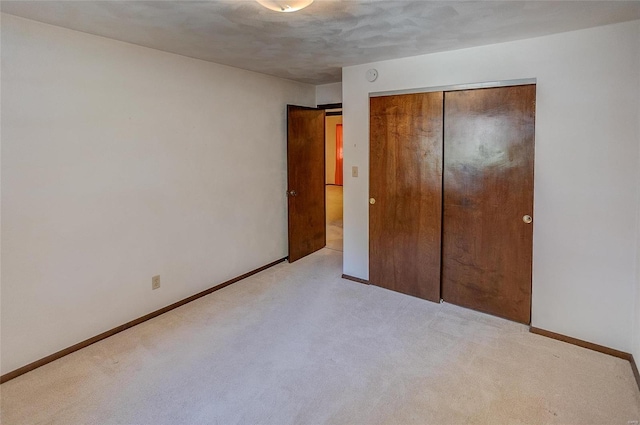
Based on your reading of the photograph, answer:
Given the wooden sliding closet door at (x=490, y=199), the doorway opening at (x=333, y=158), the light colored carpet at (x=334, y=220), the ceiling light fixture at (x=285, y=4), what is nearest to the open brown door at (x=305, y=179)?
the light colored carpet at (x=334, y=220)

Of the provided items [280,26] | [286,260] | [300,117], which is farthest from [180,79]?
[286,260]

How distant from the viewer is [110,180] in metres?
2.88

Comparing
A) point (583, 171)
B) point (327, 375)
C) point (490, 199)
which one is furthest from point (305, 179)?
point (583, 171)

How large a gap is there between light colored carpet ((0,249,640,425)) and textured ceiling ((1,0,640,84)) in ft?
7.35

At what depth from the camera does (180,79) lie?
333cm

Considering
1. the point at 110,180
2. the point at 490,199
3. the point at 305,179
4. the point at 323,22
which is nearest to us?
the point at 323,22

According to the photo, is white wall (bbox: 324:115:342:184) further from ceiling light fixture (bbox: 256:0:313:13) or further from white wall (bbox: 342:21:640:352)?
ceiling light fixture (bbox: 256:0:313:13)

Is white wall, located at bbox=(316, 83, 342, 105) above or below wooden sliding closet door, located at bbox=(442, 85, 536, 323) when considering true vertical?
above

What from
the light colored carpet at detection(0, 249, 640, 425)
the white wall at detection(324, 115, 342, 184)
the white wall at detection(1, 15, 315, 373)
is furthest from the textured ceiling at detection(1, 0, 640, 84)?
the white wall at detection(324, 115, 342, 184)

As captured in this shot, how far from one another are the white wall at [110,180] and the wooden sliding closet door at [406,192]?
1446mm

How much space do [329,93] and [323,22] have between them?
8.58 feet

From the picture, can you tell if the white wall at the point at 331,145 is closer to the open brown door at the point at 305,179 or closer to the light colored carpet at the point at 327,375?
the open brown door at the point at 305,179

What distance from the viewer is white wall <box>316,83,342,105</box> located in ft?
16.1

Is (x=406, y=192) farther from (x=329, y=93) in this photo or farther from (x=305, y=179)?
(x=329, y=93)
